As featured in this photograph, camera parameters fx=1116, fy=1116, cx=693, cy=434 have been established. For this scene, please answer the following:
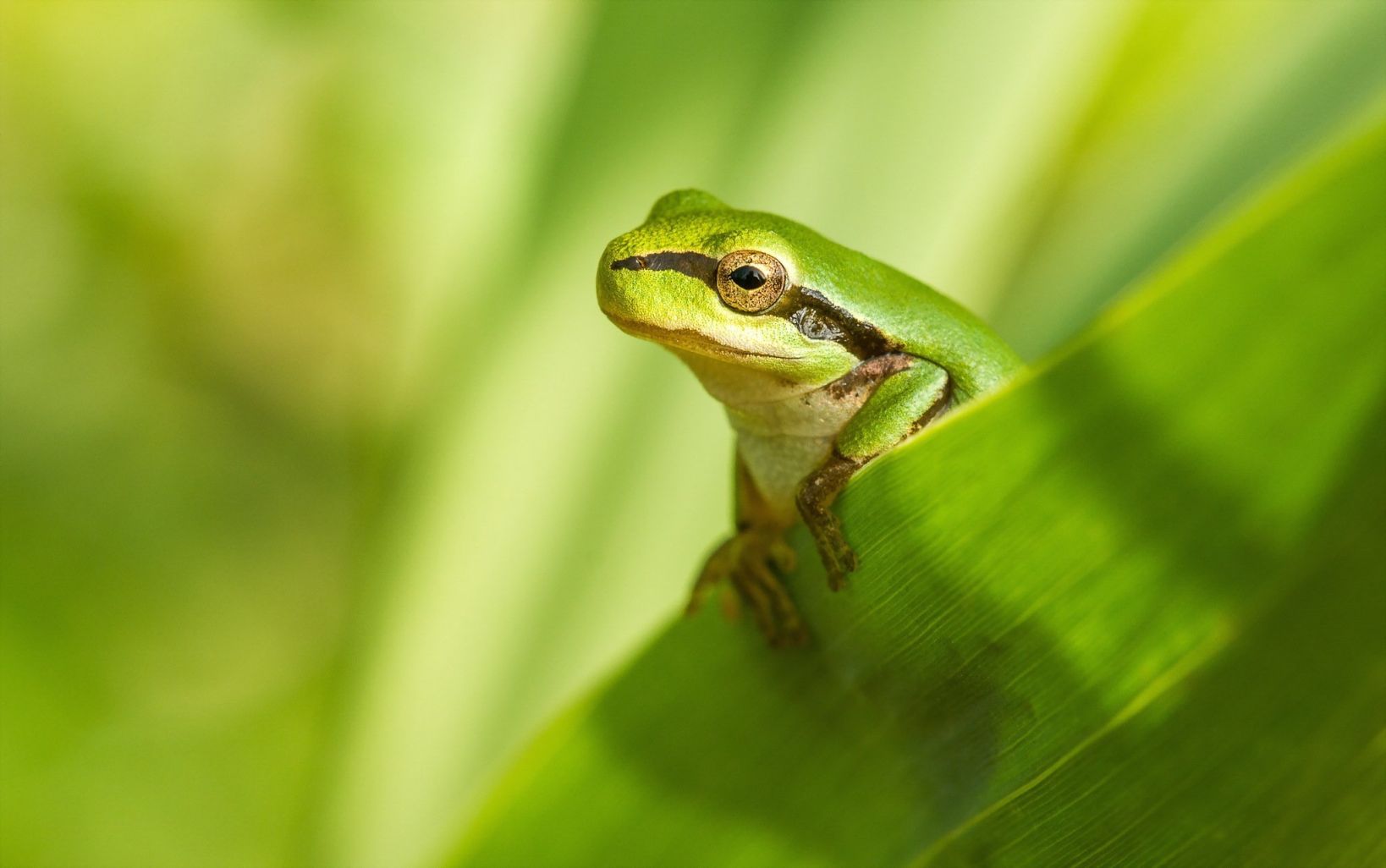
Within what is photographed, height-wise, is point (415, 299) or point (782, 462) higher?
point (782, 462)

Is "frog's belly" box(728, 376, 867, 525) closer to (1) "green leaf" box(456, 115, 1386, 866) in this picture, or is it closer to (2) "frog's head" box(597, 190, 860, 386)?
(2) "frog's head" box(597, 190, 860, 386)

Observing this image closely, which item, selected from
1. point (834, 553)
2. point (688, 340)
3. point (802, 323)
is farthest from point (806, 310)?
point (834, 553)

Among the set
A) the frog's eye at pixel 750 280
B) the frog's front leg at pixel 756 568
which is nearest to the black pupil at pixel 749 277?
the frog's eye at pixel 750 280

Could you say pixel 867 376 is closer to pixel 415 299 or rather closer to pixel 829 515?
pixel 829 515

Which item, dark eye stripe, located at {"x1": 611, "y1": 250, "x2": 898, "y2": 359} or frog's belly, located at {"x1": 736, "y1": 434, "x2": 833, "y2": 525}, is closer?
dark eye stripe, located at {"x1": 611, "y1": 250, "x2": 898, "y2": 359}

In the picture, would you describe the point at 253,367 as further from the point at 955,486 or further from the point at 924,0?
the point at 955,486

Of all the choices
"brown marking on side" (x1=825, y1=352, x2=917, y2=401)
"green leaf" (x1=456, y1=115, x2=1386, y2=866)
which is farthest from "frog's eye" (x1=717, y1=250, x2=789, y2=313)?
"green leaf" (x1=456, y1=115, x2=1386, y2=866)

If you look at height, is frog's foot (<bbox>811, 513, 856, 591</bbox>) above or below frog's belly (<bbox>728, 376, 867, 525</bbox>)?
above

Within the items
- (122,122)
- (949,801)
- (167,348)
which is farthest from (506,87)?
(949,801)
